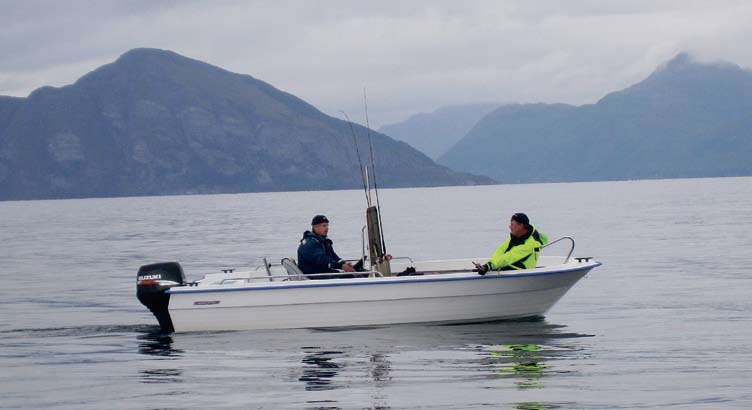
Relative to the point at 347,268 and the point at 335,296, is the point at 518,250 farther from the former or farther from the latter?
the point at 335,296

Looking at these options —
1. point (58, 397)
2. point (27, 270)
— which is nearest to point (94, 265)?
point (27, 270)

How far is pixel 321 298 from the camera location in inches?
641

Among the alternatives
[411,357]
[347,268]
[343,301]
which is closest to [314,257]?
[347,268]

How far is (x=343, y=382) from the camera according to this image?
12.8 meters

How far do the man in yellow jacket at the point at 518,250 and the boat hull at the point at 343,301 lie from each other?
0.19 metres

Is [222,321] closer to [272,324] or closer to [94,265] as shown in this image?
[272,324]

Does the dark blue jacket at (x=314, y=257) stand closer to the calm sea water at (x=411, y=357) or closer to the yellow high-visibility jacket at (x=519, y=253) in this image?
the calm sea water at (x=411, y=357)

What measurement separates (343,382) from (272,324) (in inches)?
154

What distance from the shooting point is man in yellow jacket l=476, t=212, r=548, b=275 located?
16375 mm

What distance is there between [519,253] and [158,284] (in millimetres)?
5653

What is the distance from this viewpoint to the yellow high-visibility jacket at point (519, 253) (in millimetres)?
16531

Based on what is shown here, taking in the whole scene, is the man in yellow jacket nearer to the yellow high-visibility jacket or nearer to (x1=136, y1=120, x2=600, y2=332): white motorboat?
the yellow high-visibility jacket

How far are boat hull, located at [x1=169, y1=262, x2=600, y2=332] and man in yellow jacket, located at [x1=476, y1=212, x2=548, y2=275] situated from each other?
193 mm

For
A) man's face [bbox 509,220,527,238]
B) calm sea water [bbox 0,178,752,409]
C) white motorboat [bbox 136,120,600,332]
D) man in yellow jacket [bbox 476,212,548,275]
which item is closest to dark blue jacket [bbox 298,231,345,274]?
white motorboat [bbox 136,120,600,332]
